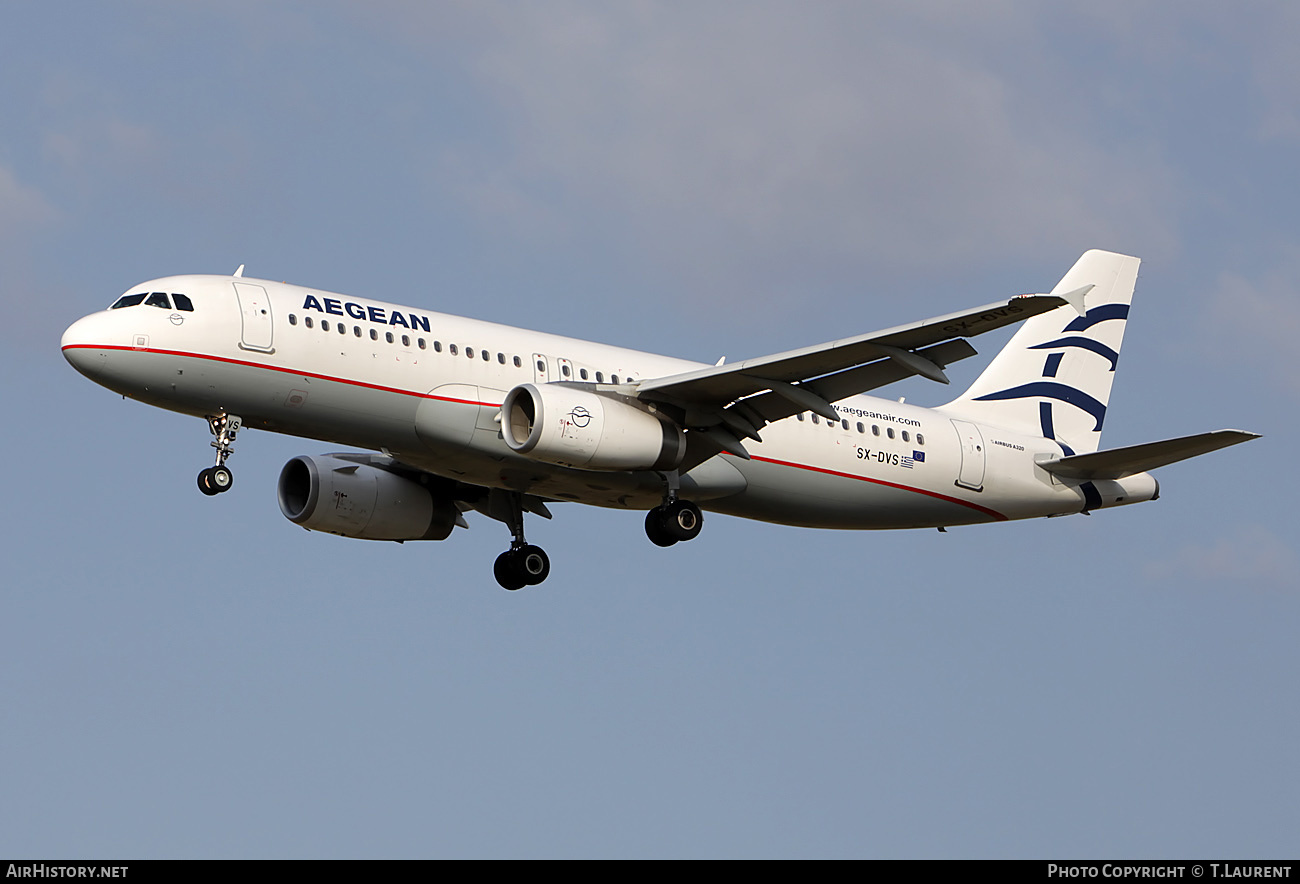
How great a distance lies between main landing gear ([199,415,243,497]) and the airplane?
0.03m

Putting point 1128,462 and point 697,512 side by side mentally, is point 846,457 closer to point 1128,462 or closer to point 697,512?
point 697,512

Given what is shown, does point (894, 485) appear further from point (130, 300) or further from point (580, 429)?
point (130, 300)

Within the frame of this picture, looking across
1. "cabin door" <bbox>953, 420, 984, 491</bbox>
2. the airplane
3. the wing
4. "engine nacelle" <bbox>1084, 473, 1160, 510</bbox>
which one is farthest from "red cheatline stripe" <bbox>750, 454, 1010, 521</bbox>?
"engine nacelle" <bbox>1084, 473, 1160, 510</bbox>

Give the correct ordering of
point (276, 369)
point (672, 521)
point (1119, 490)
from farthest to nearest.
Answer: point (1119, 490) → point (672, 521) → point (276, 369)

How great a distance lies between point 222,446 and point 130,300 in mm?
3137

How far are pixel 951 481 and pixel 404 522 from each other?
39.3 ft

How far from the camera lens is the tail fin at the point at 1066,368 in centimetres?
4034

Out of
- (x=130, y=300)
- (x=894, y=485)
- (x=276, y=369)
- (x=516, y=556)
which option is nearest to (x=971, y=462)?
(x=894, y=485)

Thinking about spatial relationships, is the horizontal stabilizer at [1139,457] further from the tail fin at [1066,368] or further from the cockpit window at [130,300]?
the cockpit window at [130,300]

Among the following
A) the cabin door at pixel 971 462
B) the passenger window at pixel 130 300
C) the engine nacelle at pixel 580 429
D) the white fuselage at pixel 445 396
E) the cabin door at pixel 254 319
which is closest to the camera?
the white fuselage at pixel 445 396

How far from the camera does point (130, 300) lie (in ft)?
103

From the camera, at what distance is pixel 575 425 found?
31875 millimetres

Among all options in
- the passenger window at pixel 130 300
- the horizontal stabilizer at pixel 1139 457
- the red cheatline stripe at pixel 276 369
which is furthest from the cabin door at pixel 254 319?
the horizontal stabilizer at pixel 1139 457

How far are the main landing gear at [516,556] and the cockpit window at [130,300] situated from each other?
9.56m
